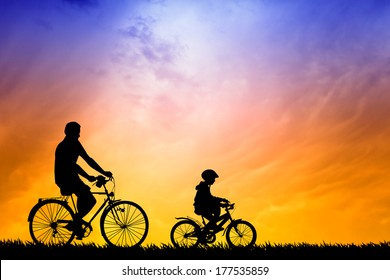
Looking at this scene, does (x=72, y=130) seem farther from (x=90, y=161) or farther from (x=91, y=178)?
(x=91, y=178)

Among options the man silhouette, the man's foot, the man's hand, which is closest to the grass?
the man's foot

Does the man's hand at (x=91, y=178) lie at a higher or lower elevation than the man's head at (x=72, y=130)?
lower

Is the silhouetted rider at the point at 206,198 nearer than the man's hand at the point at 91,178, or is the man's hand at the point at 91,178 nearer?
the man's hand at the point at 91,178

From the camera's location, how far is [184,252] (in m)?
12.9

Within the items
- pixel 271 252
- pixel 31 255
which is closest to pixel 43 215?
pixel 31 255

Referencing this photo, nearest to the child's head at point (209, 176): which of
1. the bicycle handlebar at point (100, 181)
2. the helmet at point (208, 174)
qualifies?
the helmet at point (208, 174)

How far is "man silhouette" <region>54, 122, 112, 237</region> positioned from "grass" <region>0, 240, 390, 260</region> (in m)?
1.14

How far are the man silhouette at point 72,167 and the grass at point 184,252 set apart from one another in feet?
3.75

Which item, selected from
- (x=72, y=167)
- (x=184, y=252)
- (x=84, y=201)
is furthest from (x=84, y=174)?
(x=184, y=252)

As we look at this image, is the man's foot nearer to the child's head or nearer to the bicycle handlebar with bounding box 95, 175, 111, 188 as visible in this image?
the bicycle handlebar with bounding box 95, 175, 111, 188

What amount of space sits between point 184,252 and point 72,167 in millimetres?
3638

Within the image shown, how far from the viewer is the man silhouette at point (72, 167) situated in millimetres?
12008

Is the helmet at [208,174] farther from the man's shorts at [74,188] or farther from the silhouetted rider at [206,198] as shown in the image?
the man's shorts at [74,188]
